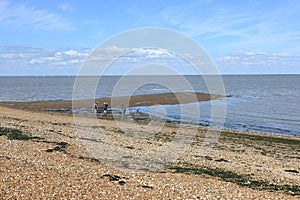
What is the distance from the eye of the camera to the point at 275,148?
80.6 ft

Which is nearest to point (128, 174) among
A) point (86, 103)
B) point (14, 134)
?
point (14, 134)

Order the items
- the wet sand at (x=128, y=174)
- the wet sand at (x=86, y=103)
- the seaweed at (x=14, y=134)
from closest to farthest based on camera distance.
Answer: the wet sand at (x=128, y=174), the seaweed at (x=14, y=134), the wet sand at (x=86, y=103)

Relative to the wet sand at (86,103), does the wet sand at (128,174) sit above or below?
below

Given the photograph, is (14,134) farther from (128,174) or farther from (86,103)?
(86,103)

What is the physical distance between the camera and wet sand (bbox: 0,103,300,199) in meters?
10.5

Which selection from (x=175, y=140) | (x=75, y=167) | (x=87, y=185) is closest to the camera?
(x=87, y=185)

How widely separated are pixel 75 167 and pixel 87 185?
7.66ft

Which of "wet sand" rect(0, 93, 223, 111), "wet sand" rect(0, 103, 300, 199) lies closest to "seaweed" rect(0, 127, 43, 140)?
"wet sand" rect(0, 103, 300, 199)

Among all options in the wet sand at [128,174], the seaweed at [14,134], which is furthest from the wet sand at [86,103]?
the wet sand at [128,174]

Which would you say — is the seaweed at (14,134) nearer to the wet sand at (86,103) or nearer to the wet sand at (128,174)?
the wet sand at (128,174)

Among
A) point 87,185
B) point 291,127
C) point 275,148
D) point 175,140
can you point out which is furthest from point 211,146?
point 291,127

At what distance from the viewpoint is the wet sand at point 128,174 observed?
10.5 meters

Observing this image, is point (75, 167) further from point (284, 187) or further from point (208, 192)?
point (284, 187)

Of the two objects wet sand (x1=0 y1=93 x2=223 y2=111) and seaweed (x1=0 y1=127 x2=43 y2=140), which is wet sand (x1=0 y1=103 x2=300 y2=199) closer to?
seaweed (x1=0 y1=127 x2=43 y2=140)
